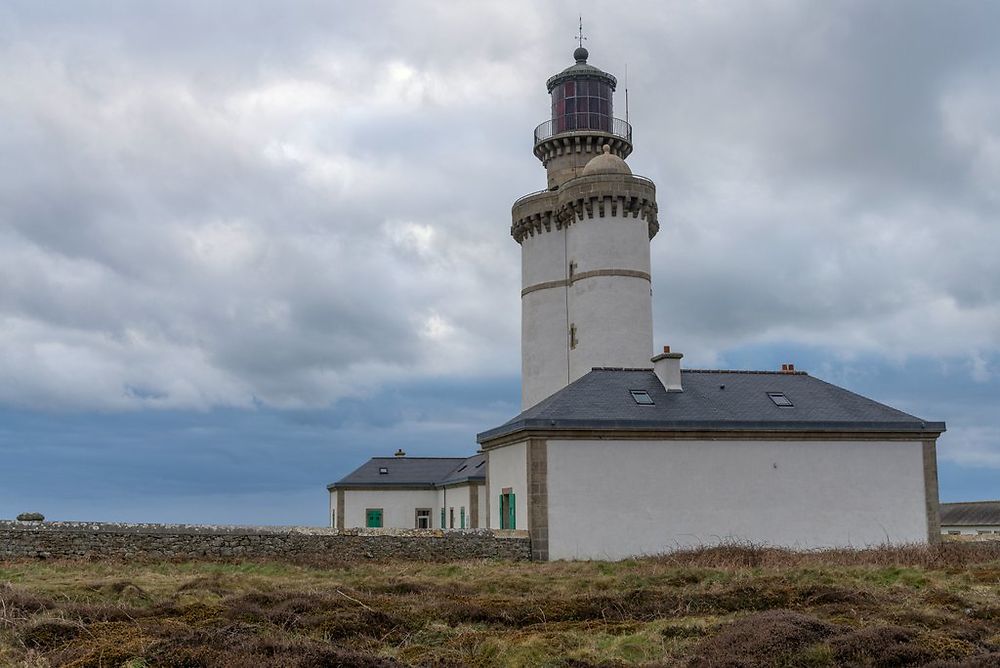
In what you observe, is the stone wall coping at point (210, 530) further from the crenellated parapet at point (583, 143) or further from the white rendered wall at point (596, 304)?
the crenellated parapet at point (583, 143)

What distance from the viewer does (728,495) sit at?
2550 cm

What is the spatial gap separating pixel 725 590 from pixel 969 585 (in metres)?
4.59

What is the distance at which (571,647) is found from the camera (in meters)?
11.2

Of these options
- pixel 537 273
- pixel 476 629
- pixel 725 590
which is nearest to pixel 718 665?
pixel 476 629

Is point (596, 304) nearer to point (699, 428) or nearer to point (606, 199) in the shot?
point (606, 199)

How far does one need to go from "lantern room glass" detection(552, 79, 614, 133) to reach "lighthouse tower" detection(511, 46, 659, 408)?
0.14 feet

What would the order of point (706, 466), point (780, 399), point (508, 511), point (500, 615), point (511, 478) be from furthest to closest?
point (780, 399), point (508, 511), point (511, 478), point (706, 466), point (500, 615)

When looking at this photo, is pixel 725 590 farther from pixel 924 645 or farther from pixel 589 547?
pixel 589 547

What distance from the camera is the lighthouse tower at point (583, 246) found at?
35156 mm

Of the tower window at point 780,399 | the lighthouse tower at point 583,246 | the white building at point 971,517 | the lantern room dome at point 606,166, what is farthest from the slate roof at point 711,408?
the white building at point 971,517

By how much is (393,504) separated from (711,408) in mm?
23480

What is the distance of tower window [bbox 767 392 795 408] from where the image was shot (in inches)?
1077

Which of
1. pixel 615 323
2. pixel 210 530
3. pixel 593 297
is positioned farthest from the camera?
pixel 593 297

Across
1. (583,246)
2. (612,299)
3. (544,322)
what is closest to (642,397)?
(612,299)
